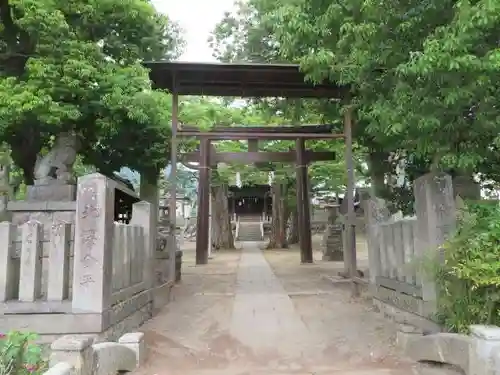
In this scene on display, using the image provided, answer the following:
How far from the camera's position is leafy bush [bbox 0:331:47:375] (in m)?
3.40

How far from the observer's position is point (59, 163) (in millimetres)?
8977

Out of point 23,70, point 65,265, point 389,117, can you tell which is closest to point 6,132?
point 23,70

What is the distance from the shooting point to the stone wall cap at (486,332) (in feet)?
12.8

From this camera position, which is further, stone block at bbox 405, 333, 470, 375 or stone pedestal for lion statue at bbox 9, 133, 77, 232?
stone pedestal for lion statue at bbox 9, 133, 77, 232

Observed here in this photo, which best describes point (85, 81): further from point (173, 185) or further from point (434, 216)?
point (434, 216)

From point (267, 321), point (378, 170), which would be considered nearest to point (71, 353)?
point (267, 321)

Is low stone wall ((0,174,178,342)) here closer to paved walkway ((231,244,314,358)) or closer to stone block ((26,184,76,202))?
paved walkway ((231,244,314,358))

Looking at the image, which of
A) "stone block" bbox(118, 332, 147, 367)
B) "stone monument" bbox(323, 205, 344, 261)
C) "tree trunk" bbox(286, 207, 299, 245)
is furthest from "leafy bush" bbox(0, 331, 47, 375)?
"tree trunk" bbox(286, 207, 299, 245)

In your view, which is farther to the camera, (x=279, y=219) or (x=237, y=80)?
(x=279, y=219)

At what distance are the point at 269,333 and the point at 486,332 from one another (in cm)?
338

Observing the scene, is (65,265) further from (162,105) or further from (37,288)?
(162,105)

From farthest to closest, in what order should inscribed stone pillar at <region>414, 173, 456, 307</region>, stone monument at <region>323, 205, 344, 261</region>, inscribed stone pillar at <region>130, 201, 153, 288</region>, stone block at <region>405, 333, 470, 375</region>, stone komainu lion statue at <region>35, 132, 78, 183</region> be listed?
1. stone monument at <region>323, 205, 344, 261</region>
2. stone komainu lion statue at <region>35, 132, 78, 183</region>
3. inscribed stone pillar at <region>130, 201, 153, 288</region>
4. inscribed stone pillar at <region>414, 173, 456, 307</region>
5. stone block at <region>405, 333, 470, 375</region>

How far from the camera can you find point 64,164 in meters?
9.02

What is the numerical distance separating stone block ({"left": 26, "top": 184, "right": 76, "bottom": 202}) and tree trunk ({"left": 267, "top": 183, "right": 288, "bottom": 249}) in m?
17.2
